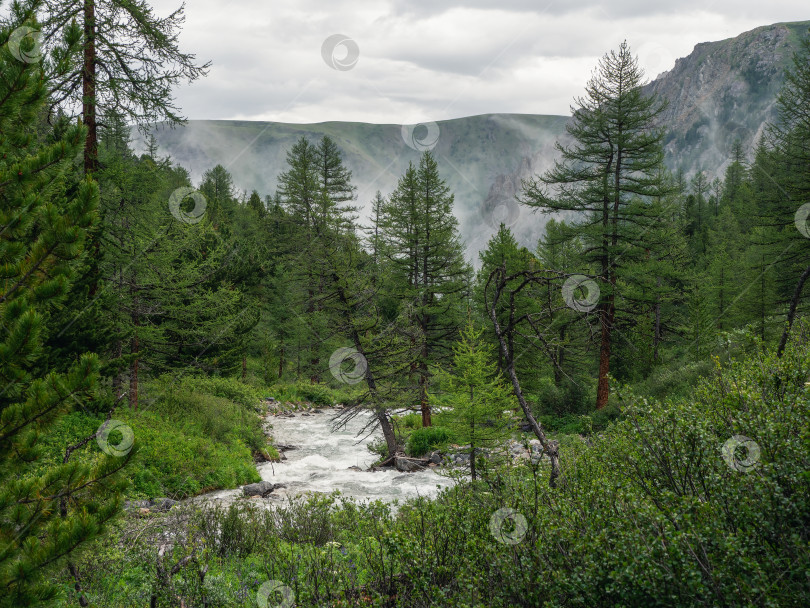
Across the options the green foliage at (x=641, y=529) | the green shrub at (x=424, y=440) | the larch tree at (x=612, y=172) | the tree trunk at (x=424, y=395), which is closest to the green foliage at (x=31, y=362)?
the green foliage at (x=641, y=529)

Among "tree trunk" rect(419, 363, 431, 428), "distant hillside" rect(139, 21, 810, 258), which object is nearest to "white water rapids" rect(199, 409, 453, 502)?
"tree trunk" rect(419, 363, 431, 428)

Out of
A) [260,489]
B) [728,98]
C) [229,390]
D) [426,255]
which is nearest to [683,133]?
[728,98]

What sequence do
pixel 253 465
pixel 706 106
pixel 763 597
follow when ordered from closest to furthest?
pixel 763 597, pixel 253 465, pixel 706 106

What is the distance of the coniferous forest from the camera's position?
3062 mm

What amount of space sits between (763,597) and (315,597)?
9.69 feet

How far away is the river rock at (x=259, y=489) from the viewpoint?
12.2m

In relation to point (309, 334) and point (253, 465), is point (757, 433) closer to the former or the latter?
point (253, 465)

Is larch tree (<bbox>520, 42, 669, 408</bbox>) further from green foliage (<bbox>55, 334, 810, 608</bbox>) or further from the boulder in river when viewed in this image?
green foliage (<bbox>55, 334, 810, 608</bbox>)

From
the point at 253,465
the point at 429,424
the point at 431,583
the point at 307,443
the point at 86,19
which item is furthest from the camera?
the point at 429,424

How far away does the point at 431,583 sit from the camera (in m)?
3.60

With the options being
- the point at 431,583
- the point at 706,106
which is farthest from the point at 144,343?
the point at 706,106

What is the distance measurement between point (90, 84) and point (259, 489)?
412 inches

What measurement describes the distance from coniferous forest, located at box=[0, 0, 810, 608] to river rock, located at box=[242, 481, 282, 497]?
7.6 inches

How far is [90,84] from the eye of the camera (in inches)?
432
